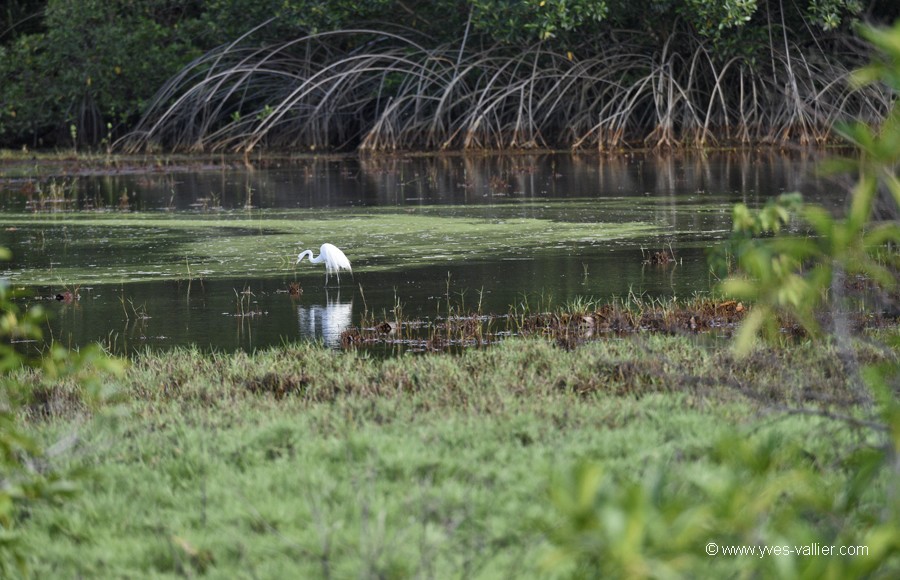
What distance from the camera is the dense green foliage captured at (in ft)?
78.1

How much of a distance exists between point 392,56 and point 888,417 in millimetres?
23469

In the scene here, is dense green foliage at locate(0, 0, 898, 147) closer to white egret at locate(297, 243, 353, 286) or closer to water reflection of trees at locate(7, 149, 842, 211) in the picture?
water reflection of trees at locate(7, 149, 842, 211)

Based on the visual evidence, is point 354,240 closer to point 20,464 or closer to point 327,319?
point 327,319

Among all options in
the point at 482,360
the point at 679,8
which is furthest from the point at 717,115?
the point at 482,360

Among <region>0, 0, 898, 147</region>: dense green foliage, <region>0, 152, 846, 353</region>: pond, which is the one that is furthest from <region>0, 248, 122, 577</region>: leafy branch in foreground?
<region>0, 0, 898, 147</region>: dense green foliage

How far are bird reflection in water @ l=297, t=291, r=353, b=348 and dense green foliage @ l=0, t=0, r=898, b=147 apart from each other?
14385 mm

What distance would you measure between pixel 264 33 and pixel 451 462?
25055 mm

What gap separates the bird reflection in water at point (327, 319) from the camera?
8066 mm

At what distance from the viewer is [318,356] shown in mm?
7020

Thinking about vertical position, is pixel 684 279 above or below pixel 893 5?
below

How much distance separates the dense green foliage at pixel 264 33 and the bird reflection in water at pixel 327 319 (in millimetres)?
14385

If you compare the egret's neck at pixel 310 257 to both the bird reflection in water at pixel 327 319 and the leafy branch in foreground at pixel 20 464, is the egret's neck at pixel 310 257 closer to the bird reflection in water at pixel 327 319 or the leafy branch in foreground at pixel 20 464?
the bird reflection in water at pixel 327 319

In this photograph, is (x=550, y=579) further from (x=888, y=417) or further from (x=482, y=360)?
(x=482, y=360)

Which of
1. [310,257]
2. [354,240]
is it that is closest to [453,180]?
[354,240]
